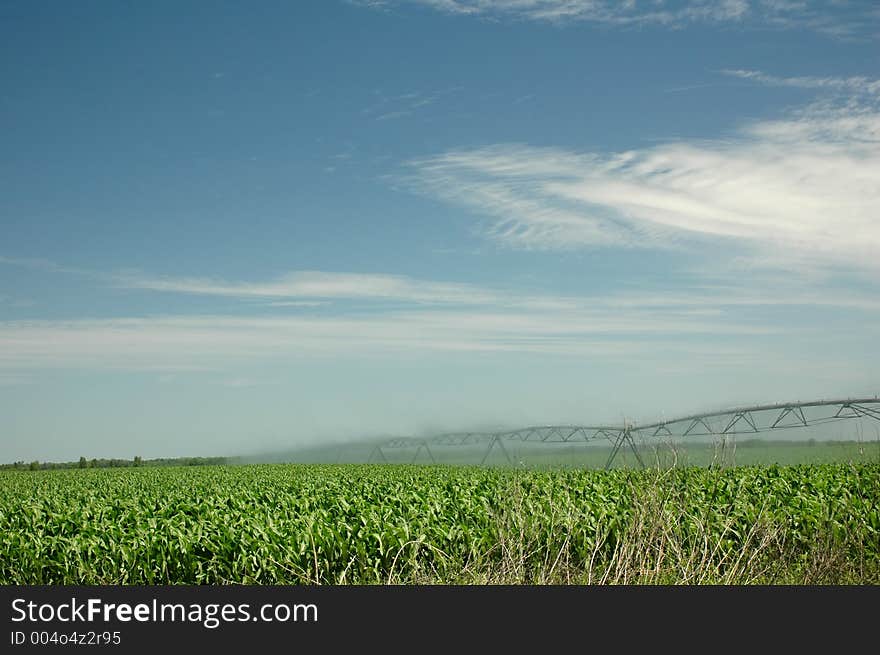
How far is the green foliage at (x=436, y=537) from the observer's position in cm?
1072

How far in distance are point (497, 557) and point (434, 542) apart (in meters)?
0.96

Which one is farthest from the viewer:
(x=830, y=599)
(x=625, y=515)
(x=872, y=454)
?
(x=872, y=454)

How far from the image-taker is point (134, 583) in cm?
1104

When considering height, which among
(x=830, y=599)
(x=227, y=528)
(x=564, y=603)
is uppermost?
(x=227, y=528)

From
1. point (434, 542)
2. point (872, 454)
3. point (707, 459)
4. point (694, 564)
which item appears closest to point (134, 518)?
point (434, 542)

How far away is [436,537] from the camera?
11.5 meters

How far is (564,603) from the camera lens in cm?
801

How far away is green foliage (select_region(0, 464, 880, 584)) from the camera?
1072cm

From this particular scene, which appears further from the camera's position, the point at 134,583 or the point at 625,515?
the point at 625,515

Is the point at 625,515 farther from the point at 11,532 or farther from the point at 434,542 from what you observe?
the point at 11,532

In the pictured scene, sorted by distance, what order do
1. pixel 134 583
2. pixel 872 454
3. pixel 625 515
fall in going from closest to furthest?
pixel 134 583, pixel 625 515, pixel 872 454

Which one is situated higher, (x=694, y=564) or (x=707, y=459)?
(x=707, y=459)

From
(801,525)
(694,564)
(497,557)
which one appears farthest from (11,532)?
(801,525)

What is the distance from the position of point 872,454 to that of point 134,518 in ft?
51.1
